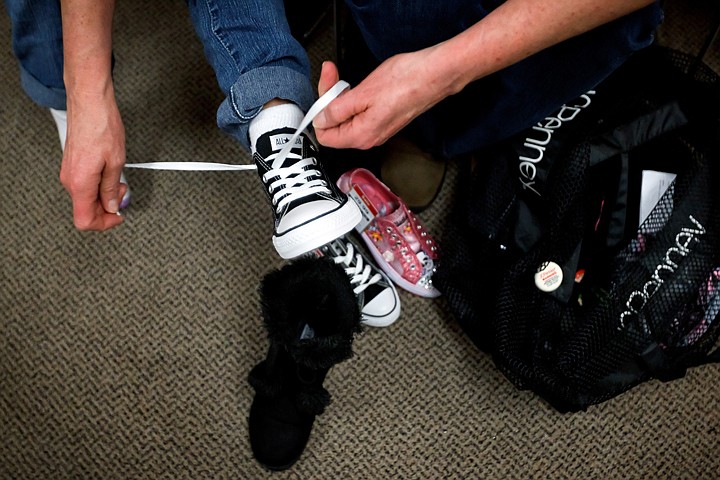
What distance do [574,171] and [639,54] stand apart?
24 centimetres

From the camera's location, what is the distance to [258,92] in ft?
2.54

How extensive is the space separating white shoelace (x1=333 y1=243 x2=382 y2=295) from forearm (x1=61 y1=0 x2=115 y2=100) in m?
0.44

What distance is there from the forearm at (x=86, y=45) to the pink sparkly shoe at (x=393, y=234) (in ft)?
1.42

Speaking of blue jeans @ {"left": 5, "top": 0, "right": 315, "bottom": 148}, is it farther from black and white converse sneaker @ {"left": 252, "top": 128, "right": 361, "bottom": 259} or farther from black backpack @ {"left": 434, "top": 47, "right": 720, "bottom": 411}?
black backpack @ {"left": 434, "top": 47, "right": 720, "bottom": 411}

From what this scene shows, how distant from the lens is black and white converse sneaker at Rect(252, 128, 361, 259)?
30.9 inches

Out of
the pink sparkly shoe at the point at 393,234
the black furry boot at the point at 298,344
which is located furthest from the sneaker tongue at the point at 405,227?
the black furry boot at the point at 298,344

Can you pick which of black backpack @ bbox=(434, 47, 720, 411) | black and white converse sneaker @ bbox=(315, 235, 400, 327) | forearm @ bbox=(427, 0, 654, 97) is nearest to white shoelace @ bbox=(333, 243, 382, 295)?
black and white converse sneaker @ bbox=(315, 235, 400, 327)

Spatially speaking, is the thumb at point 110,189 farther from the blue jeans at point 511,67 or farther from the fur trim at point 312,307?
the blue jeans at point 511,67

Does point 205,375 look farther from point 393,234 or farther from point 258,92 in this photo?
point 258,92

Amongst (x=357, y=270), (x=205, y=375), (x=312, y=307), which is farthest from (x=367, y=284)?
(x=205, y=375)

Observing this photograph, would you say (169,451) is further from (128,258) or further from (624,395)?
(624,395)

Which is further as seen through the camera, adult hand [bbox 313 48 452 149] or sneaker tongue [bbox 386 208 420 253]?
sneaker tongue [bbox 386 208 420 253]

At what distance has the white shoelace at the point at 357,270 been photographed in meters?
1.00

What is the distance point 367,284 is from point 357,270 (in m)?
0.03
